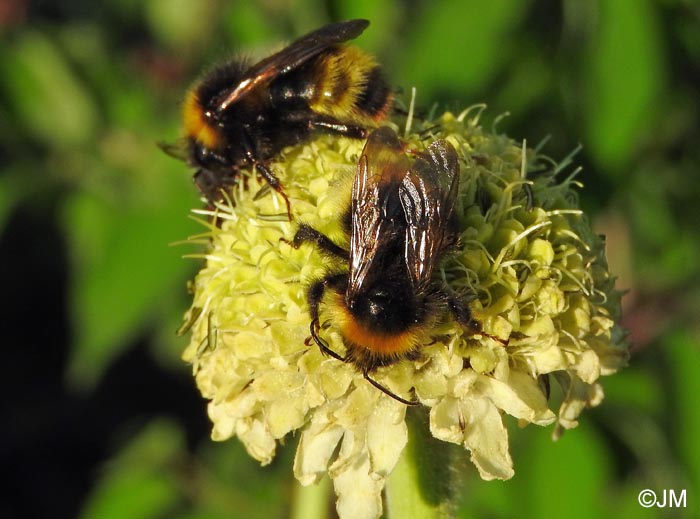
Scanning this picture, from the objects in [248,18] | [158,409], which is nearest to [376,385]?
[248,18]

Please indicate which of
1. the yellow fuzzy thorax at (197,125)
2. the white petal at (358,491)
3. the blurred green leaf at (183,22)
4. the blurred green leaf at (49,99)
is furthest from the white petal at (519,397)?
the blurred green leaf at (183,22)

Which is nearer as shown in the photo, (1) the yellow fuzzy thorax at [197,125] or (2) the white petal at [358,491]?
(2) the white petal at [358,491]

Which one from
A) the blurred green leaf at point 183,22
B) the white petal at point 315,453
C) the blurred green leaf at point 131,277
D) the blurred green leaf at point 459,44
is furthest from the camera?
the blurred green leaf at point 183,22

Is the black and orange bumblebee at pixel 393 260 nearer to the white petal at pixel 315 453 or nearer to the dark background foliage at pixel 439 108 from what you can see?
the white petal at pixel 315 453

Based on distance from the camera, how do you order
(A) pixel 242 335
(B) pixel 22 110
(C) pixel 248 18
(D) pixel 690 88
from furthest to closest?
(B) pixel 22 110, (D) pixel 690 88, (C) pixel 248 18, (A) pixel 242 335

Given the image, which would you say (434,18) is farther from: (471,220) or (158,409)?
(158,409)

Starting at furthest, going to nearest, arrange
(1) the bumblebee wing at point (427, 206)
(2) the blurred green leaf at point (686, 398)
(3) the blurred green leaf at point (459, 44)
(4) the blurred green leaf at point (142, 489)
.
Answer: (4) the blurred green leaf at point (142, 489) → (3) the blurred green leaf at point (459, 44) → (2) the blurred green leaf at point (686, 398) → (1) the bumblebee wing at point (427, 206)
